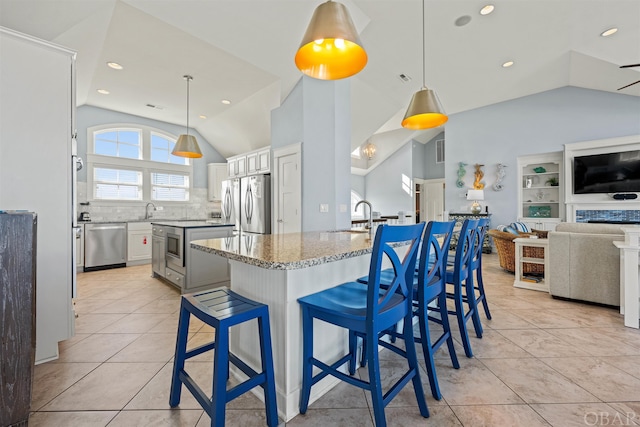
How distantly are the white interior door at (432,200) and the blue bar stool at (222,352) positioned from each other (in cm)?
893

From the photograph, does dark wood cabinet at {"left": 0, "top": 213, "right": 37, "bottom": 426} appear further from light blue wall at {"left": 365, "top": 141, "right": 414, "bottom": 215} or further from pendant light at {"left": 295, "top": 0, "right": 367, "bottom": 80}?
light blue wall at {"left": 365, "top": 141, "right": 414, "bottom": 215}

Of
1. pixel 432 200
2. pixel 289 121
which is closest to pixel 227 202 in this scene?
pixel 289 121

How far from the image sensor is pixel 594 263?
2.86 m

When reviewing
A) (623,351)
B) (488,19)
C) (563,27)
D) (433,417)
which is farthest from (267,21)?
(623,351)

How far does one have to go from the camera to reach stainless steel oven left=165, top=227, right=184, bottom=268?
136 inches

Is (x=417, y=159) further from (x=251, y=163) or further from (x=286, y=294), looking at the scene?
(x=286, y=294)

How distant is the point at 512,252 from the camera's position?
4191 millimetres

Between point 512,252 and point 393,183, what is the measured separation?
5621 mm

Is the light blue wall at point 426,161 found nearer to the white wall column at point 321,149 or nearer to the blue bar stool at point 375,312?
the white wall column at point 321,149

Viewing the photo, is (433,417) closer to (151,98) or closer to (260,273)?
(260,273)

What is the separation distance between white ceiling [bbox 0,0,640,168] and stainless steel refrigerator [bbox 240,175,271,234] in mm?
1177

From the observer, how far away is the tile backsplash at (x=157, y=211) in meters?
5.21

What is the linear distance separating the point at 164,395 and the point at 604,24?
6.37 meters

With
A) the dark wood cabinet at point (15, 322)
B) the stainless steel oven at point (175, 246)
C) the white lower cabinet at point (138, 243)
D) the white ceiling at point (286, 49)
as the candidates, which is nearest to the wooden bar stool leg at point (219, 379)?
the dark wood cabinet at point (15, 322)
